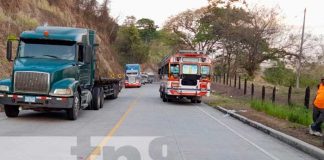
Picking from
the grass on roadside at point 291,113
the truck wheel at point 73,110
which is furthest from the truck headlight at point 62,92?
the grass on roadside at point 291,113

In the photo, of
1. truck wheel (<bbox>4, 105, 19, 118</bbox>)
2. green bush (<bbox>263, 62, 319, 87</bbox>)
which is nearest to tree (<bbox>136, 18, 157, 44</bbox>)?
green bush (<bbox>263, 62, 319, 87</bbox>)

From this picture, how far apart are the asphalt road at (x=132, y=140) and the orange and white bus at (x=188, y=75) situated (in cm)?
1051

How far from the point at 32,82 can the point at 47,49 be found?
5.89 ft

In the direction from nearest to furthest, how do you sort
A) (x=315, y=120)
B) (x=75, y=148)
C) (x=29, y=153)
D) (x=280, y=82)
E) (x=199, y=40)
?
(x=29, y=153) < (x=75, y=148) < (x=315, y=120) < (x=280, y=82) < (x=199, y=40)

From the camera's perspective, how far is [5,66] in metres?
29.1

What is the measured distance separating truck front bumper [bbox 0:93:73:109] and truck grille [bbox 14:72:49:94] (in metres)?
0.24

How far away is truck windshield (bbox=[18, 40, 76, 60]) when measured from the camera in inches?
651

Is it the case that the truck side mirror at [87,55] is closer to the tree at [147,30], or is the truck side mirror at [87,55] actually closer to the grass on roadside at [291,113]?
the grass on roadside at [291,113]

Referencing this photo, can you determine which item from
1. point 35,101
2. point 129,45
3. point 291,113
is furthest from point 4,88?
point 129,45

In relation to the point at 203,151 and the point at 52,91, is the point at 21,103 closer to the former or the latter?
the point at 52,91

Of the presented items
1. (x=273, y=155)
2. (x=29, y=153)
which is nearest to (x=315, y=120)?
(x=273, y=155)

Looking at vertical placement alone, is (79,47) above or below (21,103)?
above

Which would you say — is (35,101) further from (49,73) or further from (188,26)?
(188,26)

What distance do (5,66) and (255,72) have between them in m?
39.8
